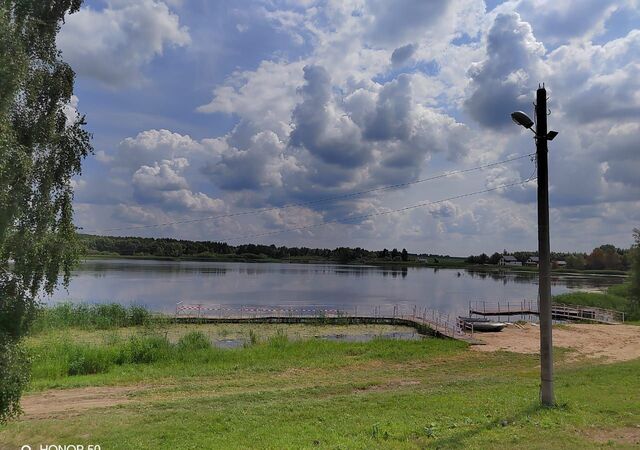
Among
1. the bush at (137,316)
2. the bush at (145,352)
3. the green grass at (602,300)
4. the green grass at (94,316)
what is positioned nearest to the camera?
the bush at (145,352)

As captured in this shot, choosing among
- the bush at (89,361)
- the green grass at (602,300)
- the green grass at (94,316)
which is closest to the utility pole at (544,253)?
the bush at (89,361)

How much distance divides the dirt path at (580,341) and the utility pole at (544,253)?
11.5 meters

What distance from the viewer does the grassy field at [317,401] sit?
25.5ft

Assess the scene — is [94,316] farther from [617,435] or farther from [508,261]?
[508,261]

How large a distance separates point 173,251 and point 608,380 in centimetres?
9568

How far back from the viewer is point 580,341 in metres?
24.8

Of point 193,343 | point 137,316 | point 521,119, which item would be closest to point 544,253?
point 521,119

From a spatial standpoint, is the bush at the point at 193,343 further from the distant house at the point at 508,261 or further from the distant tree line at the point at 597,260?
the distant house at the point at 508,261

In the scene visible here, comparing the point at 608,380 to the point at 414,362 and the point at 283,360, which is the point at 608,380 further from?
the point at 283,360

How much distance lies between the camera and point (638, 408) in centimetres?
926

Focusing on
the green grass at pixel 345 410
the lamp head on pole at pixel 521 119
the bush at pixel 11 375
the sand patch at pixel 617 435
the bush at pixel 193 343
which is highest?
the lamp head on pole at pixel 521 119

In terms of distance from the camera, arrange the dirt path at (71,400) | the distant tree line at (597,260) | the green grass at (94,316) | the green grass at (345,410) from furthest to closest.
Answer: the distant tree line at (597,260), the green grass at (94,316), the dirt path at (71,400), the green grass at (345,410)

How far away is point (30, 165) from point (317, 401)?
7.36 m

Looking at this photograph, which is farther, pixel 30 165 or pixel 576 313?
pixel 576 313
